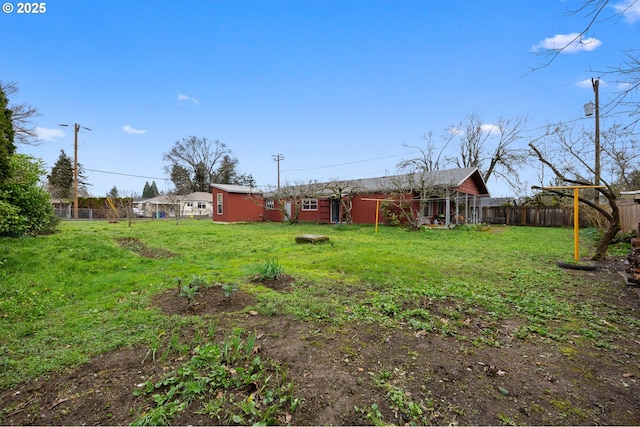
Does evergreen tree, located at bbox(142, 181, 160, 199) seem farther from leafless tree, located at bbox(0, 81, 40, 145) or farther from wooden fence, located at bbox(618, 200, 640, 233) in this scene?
wooden fence, located at bbox(618, 200, 640, 233)

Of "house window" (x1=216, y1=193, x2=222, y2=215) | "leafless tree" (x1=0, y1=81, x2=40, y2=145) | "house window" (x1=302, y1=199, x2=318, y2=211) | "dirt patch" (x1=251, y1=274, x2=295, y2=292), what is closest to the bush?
"dirt patch" (x1=251, y1=274, x2=295, y2=292)

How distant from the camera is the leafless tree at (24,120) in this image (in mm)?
18178

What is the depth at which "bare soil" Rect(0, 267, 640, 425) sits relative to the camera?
1885 mm

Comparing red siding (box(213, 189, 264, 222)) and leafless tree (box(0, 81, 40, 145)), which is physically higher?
leafless tree (box(0, 81, 40, 145))

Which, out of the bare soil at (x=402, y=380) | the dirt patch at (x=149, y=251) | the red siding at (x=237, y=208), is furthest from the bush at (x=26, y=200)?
the red siding at (x=237, y=208)

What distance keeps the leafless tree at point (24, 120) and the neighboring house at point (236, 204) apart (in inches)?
457

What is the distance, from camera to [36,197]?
8.91m

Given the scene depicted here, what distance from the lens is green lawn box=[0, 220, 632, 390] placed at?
10.0 feet

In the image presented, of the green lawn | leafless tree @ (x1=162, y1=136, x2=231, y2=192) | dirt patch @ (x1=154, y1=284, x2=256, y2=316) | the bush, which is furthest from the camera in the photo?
leafless tree @ (x1=162, y1=136, x2=231, y2=192)

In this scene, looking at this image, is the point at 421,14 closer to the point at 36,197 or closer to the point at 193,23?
the point at 193,23

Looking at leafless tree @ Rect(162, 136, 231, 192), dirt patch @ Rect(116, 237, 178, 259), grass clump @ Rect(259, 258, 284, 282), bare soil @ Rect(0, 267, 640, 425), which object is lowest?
bare soil @ Rect(0, 267, 640, 425)

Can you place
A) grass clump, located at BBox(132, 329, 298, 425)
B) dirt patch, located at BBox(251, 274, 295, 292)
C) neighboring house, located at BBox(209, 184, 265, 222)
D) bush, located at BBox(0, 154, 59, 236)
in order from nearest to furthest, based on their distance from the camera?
grass clump, located at BBox(132, 329, 298, 425)
dirt patch, located at BBox(251, 274, 295, 292)
bush, located at BBox(0, 154, 59, 236)
neighboring house, located at BBox(209, 184, 265, 222)

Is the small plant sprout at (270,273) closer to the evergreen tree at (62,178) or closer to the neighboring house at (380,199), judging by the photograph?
the neighboring house at (380,199)

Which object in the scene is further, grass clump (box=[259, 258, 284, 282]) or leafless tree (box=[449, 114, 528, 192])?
leafless tree (box=[449, 114, 528, 192])
